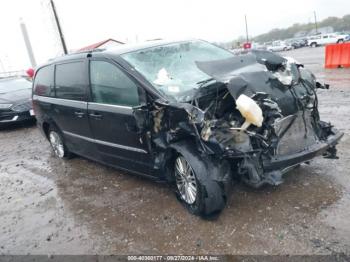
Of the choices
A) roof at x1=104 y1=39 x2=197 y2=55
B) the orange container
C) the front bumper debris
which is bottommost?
the orange container

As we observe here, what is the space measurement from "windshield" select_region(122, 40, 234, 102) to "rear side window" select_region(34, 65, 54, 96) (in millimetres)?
2119

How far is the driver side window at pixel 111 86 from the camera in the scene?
390 centimetres

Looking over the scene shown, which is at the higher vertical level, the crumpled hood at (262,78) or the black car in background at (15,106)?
the crumpled hood at (262,78)

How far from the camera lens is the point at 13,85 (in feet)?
35.2

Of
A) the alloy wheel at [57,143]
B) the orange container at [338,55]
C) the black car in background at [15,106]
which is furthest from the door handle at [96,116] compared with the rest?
the orange container at [338,55]

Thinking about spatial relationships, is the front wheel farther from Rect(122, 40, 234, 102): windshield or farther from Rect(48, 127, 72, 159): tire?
Rect(48, 127, 72, 159): tire

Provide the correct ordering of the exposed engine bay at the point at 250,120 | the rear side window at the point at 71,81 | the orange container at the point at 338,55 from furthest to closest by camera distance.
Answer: the orange container at the point at 338,55
the rear side window at the point at 71,81
the exposed engine bay at the point at 250,120

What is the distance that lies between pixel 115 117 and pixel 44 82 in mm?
2489

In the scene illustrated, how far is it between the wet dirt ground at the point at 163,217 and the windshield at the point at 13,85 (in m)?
5.94

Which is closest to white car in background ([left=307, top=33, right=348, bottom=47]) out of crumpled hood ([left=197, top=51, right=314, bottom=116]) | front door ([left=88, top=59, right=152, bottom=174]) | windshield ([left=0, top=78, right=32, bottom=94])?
windshield ([left=0, top=78, right=32, bottom=94])

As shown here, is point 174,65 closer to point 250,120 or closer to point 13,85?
point 250,120

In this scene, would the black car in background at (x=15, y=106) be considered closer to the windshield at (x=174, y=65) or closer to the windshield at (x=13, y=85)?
the windshield at (x=13, y=85)

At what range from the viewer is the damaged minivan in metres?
3.26

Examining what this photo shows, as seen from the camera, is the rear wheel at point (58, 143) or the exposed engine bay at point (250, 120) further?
the rear wheel at point (58, 143)
